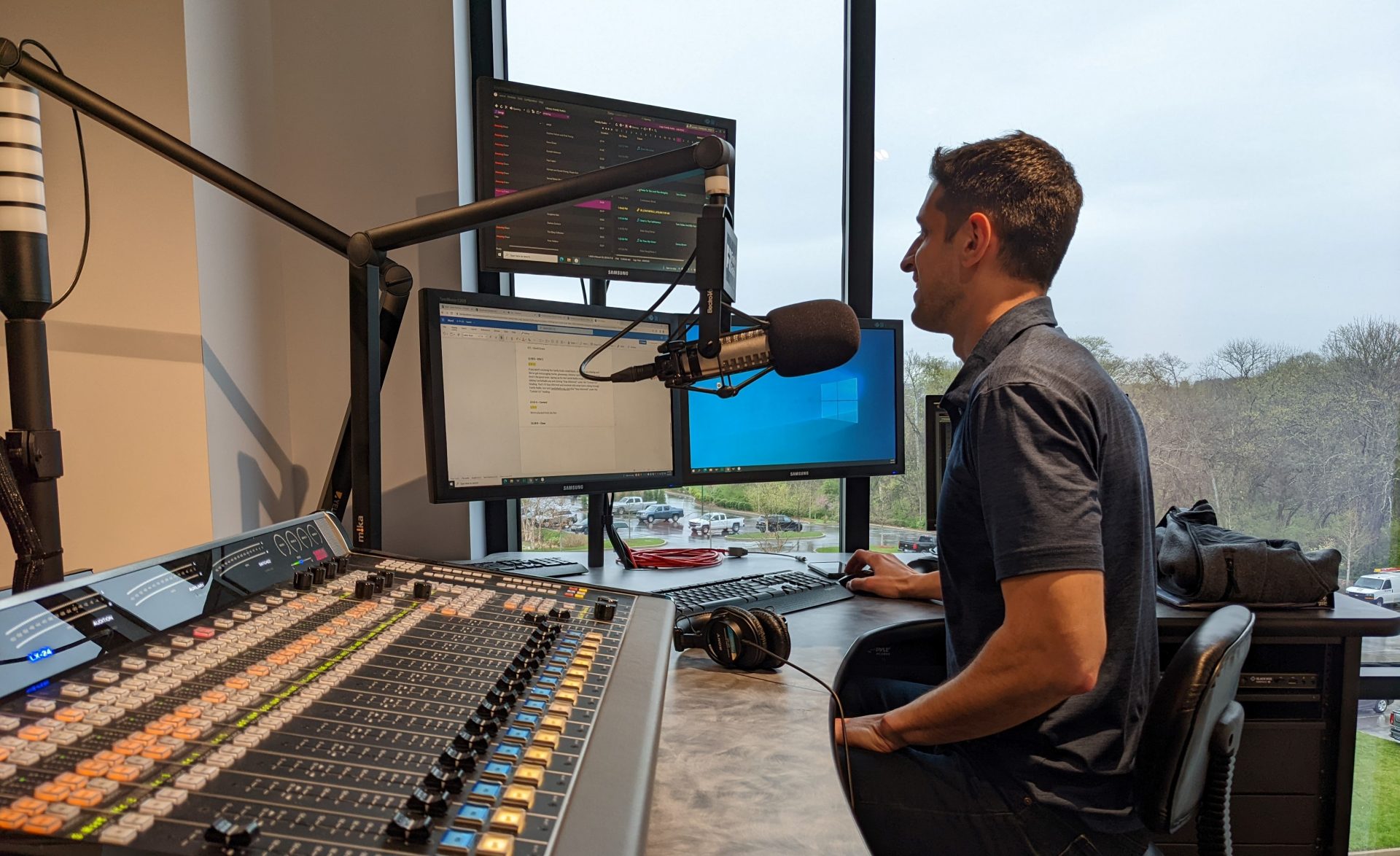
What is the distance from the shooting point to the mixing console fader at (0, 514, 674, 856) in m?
0.39

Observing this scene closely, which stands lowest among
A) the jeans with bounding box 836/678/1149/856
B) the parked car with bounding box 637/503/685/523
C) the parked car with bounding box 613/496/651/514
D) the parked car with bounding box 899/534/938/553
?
the jeans with bounding box 836/678/1149/856

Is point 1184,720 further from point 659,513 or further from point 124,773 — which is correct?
point 659,513

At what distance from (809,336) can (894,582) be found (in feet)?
2.63

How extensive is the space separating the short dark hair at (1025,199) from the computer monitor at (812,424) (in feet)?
2.07

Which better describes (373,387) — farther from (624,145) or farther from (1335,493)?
(1335,493)

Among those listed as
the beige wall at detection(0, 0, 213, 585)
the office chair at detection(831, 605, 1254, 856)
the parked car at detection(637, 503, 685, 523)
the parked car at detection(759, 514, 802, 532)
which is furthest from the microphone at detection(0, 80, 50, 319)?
the parked car at detection(759, 514, 802, 532)

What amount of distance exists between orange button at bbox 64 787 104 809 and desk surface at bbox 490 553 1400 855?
1.10ft

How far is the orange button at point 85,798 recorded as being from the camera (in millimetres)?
375

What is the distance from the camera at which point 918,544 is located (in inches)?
85.4

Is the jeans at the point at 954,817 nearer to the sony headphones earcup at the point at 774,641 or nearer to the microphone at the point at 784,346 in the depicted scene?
the sony headphones earcup at the point at 774,641

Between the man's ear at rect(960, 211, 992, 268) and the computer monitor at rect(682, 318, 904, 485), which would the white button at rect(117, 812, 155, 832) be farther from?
the computer monitor at rect(682, 318, 904, 485)

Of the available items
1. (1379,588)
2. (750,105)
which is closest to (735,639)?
(750,105)

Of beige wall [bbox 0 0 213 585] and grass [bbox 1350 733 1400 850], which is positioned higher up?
beige wall [bbox 0 0 213 585]

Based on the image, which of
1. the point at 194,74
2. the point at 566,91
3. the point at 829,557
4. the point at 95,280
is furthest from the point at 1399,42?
the point at 95,280
